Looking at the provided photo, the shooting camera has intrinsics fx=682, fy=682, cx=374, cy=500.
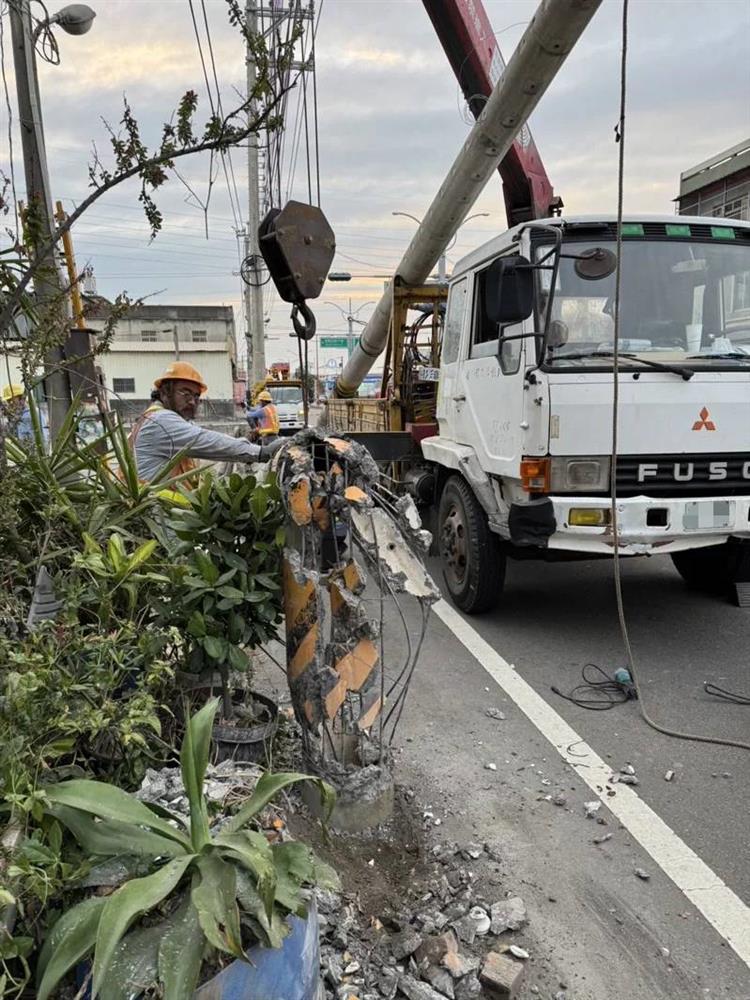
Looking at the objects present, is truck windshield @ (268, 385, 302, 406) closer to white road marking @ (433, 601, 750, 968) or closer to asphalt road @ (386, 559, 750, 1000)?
asphalt road @ (386, 559, 750, 1000)

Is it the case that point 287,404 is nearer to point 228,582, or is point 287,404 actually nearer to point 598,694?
point 598,694

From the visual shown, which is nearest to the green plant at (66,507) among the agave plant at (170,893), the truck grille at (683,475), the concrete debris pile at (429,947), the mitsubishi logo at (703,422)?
the agave plant at (170,893)

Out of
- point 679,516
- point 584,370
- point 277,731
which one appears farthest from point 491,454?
point 277,731

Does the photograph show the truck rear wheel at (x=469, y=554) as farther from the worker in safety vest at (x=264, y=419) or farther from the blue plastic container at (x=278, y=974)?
the worker in safety vest at (x=264, y=419)

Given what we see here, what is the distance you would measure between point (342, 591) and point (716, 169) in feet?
67.2

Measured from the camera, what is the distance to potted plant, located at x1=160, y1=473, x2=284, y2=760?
8.59 ft

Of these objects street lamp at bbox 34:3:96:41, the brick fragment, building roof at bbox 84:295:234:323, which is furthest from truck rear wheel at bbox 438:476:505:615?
building roof at bbox 84:295:234:323

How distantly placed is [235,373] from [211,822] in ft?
131

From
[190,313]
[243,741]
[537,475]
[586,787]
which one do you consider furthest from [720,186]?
[190,313]

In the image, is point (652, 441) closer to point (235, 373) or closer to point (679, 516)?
point (679, 516)

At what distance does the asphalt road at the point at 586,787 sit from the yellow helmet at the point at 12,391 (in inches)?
91.7

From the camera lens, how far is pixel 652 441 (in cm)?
399

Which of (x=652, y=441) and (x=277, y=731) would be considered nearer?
(x=277, y=731)

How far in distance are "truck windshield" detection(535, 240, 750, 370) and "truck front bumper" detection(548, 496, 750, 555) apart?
0.83 m
